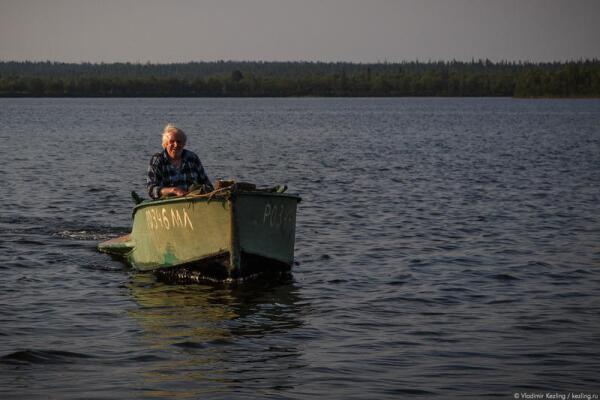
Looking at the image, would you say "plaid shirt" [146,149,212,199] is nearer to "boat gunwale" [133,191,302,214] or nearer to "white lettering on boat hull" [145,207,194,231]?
"white lettering on boat hull" [145,207,194,231]

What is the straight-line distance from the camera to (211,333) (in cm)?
1143

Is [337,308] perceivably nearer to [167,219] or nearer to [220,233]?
[220,233]

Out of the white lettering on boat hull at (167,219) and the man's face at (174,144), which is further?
the man's face at (174,144)

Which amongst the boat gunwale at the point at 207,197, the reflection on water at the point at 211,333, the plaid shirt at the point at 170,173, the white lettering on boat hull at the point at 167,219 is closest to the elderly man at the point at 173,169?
the plaid shirt at the point at 170,173

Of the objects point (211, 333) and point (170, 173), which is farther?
point (170, 173)

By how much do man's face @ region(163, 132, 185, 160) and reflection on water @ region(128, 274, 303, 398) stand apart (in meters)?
1.88

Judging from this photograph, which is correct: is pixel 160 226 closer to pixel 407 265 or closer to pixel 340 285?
pixel 340 285

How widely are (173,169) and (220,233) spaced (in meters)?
1.55

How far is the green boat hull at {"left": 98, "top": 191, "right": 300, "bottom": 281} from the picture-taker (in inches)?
534

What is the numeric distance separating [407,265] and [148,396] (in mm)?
7546

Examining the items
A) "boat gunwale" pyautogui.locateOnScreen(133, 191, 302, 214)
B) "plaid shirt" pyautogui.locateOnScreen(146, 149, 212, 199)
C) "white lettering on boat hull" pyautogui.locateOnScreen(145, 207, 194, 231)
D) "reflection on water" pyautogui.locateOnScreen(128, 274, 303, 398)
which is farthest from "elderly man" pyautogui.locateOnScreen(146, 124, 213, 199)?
"reflection on water" pyautogui.locateOnScreen(128, 274, 303, 398)

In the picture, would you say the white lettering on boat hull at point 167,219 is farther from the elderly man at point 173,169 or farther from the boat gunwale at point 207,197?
the elderly man at point 173,169

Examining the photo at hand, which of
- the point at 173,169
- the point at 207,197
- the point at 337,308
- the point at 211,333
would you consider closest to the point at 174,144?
the point at 173,169

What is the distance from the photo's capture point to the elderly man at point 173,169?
14367 mm
